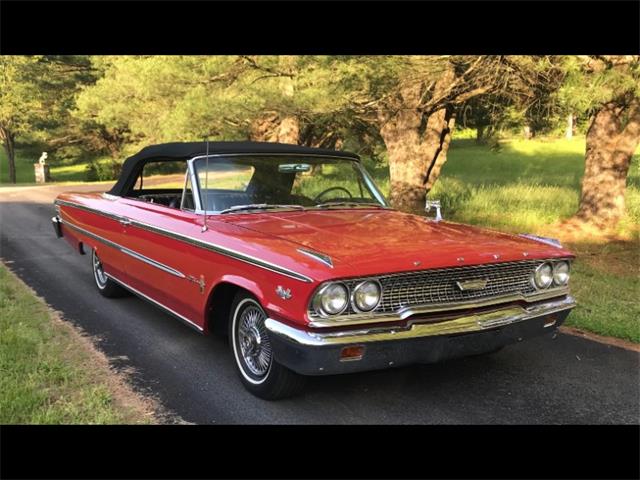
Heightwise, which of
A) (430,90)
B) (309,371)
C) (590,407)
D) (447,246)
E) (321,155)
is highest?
(430,90)

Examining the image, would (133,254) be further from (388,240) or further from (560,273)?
(560,273)

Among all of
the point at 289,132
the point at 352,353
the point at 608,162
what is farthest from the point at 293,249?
the point at 289,132

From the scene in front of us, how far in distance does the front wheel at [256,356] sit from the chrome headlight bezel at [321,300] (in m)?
0.45

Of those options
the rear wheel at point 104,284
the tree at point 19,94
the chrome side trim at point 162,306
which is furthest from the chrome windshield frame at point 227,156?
the tree at point 19,94

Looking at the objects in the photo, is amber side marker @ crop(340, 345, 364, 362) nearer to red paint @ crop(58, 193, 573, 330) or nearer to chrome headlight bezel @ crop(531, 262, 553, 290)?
red paint @ crop(58, 193, 573, 330)

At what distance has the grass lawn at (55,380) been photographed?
344 centimetres

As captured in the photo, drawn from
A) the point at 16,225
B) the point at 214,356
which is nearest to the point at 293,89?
the point at 16,225

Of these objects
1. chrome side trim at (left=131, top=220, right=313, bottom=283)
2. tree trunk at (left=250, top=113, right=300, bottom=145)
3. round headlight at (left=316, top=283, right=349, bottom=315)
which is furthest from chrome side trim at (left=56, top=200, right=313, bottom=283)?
tree trunk at (left=250, top=113, right=300, bottom=145)

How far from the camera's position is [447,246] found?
A: 3.61m

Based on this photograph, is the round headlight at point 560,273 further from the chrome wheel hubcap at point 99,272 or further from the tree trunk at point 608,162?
the tree trunk at point 608,162

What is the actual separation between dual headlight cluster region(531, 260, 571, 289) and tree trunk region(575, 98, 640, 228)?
646cm

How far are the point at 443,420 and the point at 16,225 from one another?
11518mm

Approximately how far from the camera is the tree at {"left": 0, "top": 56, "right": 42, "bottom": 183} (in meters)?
27.4

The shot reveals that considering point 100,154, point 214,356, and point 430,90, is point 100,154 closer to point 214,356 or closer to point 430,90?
point 430,90
